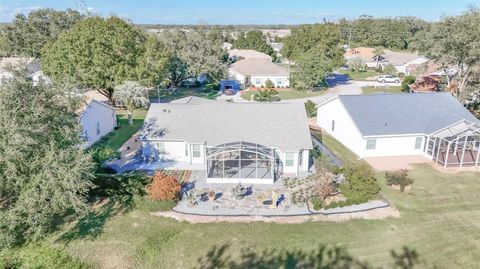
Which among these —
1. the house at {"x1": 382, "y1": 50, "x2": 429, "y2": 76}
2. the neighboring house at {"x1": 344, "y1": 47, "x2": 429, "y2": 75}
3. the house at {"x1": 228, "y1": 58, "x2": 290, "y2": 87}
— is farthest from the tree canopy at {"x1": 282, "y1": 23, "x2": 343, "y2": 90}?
the house at {"x1": 382, "y1": 50, "x2": 429, "y2": 76}

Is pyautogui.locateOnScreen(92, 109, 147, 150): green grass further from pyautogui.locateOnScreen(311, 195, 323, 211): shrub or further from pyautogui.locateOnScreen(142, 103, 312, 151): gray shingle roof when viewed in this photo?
pyautogui.locateOnScreen(311, 195, 323, 211): shrub

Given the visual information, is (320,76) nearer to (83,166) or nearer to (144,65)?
(144,65)

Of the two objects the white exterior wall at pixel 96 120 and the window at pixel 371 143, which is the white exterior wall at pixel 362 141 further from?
the white exterior wall at pixel 96 120

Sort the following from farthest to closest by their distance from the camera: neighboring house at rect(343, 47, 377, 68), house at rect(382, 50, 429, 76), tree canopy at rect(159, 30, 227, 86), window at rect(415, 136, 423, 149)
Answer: neighboring house at rect(343, 47, 377, 68) → house at rect(382, 50, 429, 76) → tree canopy at rect(159, 30, 227, 86) → window at rect(415, 136, 423, 149)

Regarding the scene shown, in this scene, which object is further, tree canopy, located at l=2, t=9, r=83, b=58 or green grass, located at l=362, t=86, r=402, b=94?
tree canopy, located at l=2, t=9, r=83, b=58

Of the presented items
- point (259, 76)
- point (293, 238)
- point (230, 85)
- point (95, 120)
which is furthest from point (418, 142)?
point (230, 85)

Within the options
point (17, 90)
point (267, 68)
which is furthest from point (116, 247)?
point (267, 68)

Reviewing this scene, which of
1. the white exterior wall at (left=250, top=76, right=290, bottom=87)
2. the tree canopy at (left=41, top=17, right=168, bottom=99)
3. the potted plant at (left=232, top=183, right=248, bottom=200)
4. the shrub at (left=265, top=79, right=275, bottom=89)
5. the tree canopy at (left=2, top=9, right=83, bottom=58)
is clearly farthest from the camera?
the tree canopy at (left=2, top=9, right=83, bottom=58)
